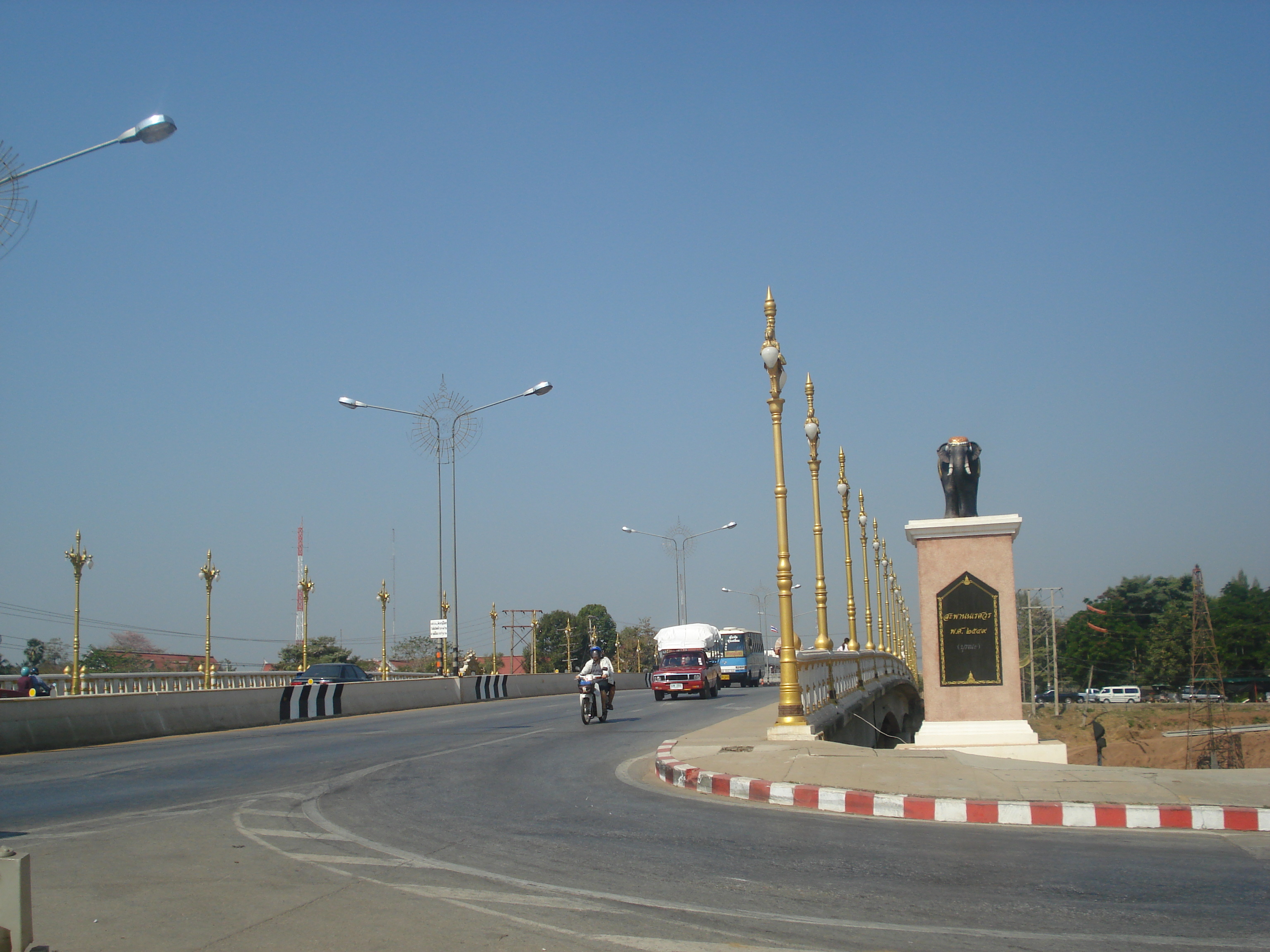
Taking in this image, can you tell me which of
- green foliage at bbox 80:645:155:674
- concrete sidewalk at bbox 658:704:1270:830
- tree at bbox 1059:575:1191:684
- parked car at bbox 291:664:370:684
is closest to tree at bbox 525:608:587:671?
green foliage at bbox 80:645:155:674

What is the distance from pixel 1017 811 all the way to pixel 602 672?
1375cm

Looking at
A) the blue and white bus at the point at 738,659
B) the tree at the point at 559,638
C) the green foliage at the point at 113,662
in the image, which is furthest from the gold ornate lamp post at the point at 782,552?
the tree at the point at 559,638

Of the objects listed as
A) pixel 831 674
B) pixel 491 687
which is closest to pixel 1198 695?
pixel 491 687

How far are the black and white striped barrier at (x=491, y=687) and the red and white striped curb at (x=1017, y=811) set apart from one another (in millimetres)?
28199

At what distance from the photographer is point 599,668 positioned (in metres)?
21.7

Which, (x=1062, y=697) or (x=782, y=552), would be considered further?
(x=1062, y=697)

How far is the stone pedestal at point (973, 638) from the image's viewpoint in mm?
14797

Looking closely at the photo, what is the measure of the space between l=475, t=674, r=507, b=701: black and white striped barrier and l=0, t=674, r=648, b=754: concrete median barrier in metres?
1.97

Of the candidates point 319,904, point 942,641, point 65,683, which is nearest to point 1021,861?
point 319,904

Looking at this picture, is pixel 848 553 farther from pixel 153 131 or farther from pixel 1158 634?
pixel 1158 634

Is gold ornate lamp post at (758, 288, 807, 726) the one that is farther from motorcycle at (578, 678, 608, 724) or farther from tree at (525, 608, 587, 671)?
tree at (525, 608, 587, 671)

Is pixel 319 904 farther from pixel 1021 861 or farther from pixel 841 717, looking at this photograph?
pixel 841 717

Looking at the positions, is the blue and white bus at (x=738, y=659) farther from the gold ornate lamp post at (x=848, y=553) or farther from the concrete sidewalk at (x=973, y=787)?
the concrete sidewalk at (x=973, y=787)

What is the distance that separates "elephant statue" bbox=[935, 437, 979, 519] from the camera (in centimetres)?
1544
